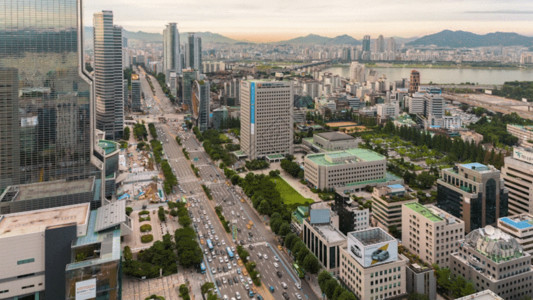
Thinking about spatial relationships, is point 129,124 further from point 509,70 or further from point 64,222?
point 509,70

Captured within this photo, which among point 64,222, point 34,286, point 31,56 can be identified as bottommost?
point 34,286

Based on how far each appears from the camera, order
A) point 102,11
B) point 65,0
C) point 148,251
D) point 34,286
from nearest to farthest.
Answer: point 34,286
point 148,251
point 65,0
point 102,11

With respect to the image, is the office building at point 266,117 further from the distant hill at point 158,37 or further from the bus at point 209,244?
the distant hill at point 158,37

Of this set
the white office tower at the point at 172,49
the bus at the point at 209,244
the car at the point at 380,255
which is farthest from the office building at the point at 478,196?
the white office tower at the point at 172,49

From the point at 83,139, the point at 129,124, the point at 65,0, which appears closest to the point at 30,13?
the point at 65,0

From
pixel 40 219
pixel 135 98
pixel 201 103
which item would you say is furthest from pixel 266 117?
pixel 135 98
